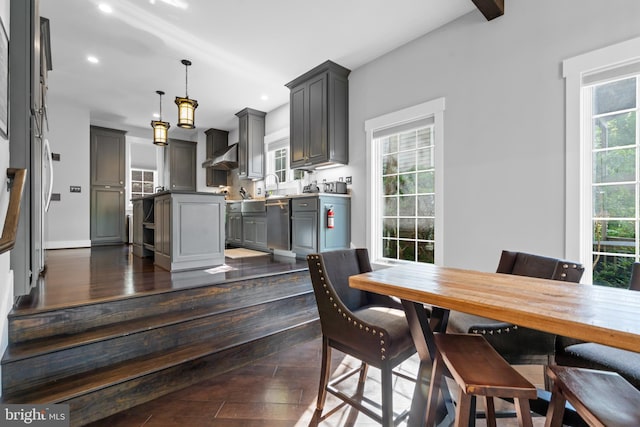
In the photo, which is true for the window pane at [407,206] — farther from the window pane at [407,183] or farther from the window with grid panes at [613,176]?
the window with grid panes at [613,176]

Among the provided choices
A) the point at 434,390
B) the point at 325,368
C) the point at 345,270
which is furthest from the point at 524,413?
the point at 345,270

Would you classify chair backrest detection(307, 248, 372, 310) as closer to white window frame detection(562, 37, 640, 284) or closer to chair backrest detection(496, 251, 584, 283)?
chair backrest detection(496, 251, 584, 283)

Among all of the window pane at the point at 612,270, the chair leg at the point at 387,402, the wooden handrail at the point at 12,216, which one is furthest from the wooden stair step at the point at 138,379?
the window pane at the point at 612,270

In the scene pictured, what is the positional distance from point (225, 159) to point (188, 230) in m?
3.31

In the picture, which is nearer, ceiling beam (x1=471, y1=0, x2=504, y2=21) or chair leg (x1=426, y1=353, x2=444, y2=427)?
chair leg (x1=426, y1=353, x2=444, y2=427)

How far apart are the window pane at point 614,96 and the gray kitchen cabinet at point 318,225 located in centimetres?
263

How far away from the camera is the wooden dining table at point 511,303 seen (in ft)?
2.44

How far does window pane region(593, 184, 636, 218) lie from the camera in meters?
2.14

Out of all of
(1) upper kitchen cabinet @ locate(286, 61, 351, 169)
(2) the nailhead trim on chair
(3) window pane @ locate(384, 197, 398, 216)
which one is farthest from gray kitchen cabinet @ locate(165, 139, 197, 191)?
(2) the nailhead trim on chair

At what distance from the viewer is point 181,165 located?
709cm

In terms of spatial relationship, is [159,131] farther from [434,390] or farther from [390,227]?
[434,390]

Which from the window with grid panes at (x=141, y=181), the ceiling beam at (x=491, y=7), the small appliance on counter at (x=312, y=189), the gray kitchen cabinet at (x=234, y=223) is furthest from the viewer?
the window with grid panes at (x=141, y=181)

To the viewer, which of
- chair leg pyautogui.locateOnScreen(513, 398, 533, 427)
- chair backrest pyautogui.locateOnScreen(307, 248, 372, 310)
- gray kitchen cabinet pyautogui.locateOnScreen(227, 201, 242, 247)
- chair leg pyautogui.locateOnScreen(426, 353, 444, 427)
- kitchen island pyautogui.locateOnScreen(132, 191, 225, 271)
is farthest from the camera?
gray kitchen cabinet pyautogui.locateOnScreen(227, 201, 242, 247)

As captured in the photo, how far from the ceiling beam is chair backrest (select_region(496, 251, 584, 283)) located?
2.24 meters
